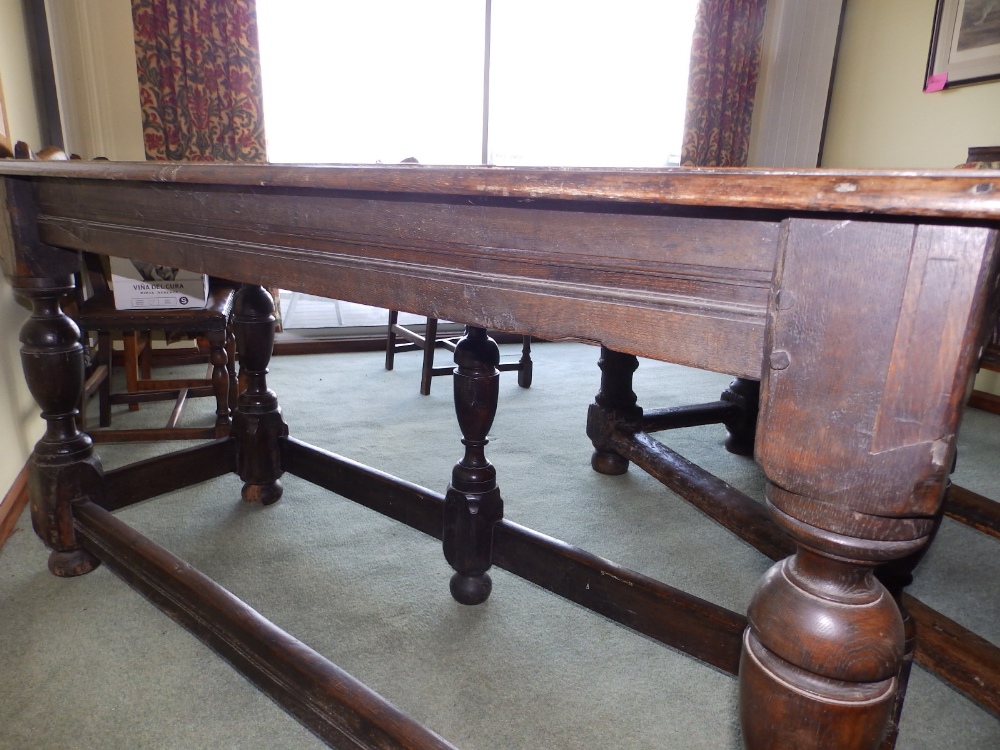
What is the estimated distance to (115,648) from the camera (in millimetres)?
1333

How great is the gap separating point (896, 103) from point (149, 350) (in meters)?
4.28

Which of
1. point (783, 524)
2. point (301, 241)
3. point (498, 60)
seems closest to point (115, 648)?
point (301, 241)

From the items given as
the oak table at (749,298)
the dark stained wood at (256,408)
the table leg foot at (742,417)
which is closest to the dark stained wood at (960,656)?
the oak table at (749,298)

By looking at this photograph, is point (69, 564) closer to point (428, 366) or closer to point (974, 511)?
point (428, 366)

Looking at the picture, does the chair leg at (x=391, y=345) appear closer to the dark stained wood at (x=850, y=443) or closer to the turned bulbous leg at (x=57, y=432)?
the turned bulbous leg at (x=57, y=432)

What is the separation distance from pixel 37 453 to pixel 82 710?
24.4 inches

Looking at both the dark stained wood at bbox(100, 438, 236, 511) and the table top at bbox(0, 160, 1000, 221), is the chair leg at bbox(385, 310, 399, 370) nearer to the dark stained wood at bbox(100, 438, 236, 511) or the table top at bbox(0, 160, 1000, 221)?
the dark stained wood at bbox(100, 438, 236, 511)

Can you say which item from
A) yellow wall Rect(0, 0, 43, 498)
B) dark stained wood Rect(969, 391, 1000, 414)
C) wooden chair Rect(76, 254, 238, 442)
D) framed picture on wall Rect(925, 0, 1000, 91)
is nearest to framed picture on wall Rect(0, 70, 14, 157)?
yellow wall Rect(0, 0, 43, 498)

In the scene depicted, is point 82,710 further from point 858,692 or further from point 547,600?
point 858,692

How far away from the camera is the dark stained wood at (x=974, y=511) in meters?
1.63

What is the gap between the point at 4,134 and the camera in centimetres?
199

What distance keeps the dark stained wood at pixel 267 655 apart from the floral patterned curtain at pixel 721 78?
3840 mm

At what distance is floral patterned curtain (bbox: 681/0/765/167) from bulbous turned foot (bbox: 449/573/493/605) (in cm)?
347

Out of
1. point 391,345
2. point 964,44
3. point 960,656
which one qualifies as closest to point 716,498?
point 960,656
